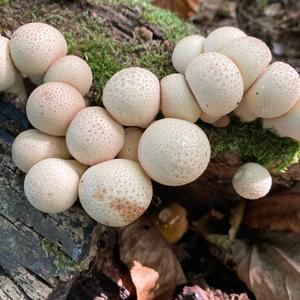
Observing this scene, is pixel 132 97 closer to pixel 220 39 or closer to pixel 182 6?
pixel 220 39

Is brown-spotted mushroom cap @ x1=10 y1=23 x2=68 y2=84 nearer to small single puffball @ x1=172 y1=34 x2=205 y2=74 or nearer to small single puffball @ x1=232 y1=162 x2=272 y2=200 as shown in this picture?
small single puffball @ x1=172 y1=34 x2=205 y2=74

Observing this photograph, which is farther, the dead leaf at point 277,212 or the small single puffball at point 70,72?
the dead leaf at point 277,212

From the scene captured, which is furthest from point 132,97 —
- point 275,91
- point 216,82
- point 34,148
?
point 275,91

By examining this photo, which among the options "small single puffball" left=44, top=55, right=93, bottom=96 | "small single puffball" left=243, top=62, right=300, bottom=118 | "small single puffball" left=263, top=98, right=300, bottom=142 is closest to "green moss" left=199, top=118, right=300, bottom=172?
"small single puffball" left=263, top=98, right=300, bottom=142

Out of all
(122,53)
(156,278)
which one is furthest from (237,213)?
(122,53)

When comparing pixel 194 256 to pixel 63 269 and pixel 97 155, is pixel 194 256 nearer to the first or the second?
pixel 63 269

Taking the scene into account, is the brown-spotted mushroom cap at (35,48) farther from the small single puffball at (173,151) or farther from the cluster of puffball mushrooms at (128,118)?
the small single puffball at (173,151)

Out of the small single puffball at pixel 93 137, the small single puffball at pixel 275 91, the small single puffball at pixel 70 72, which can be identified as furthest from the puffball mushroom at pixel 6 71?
the small single puffball at pixel 275 91
